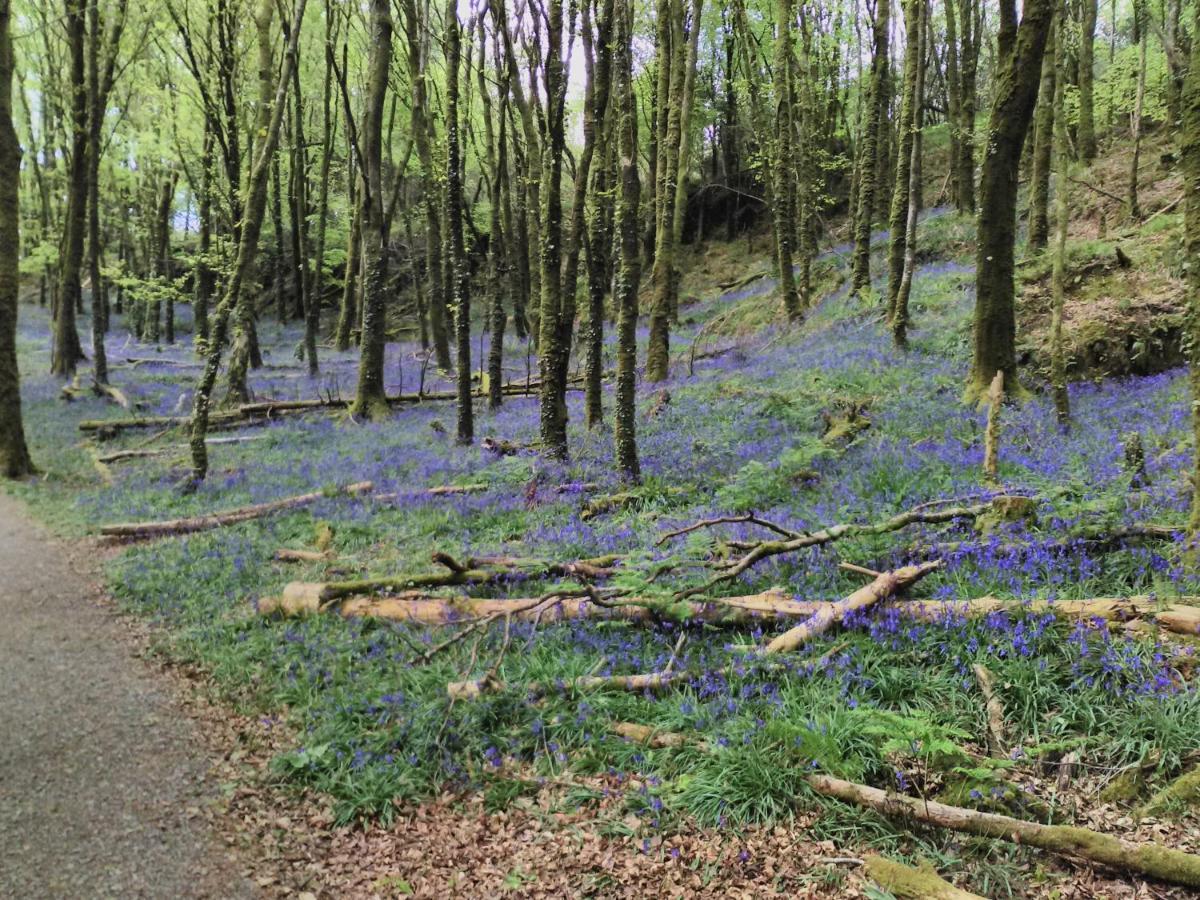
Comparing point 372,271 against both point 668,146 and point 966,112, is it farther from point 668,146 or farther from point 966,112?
point 966,112

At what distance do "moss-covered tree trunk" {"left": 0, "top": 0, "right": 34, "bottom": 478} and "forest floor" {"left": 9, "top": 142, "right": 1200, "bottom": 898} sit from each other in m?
3.85

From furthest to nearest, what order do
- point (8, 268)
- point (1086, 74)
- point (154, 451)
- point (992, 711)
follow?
1. point (1086, 74)
2. point (154, 451)
3. point (8, 268)
4. point (992, 711)

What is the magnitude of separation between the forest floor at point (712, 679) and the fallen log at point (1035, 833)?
0.21 feet

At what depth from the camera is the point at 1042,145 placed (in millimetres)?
13297

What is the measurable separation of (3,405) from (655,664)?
46.9 feet

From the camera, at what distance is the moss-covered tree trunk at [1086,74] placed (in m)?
15.9

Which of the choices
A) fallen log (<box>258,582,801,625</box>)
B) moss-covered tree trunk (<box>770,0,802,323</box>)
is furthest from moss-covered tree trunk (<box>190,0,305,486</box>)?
moss-covered tree trunk (<box>770,0,802,323</box>)

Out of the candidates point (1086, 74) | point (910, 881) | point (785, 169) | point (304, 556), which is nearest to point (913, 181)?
point (785, 169)

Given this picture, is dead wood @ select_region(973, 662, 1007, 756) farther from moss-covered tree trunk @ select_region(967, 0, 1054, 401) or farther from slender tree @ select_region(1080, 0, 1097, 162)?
slender tree @ select_region(1080, 0, 1097, 162)

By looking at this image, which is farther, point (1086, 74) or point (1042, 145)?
point (1086, 74)

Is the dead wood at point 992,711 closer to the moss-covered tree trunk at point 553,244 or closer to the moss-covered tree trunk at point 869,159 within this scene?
the moss-covered tree trunk at point 553,244

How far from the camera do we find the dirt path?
384 cm

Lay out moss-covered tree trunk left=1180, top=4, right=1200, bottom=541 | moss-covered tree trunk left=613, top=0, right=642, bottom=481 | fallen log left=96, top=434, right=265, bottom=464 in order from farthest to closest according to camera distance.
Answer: fallen log left=96, top=434, right=265, bottom=464 < moss-covered tree trunk left=613, top=0, right=642, bottom=481 < moss-covered tree trunk left=1180, top=4, right=1200, bottom=541

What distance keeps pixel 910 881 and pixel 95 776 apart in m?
4.98
